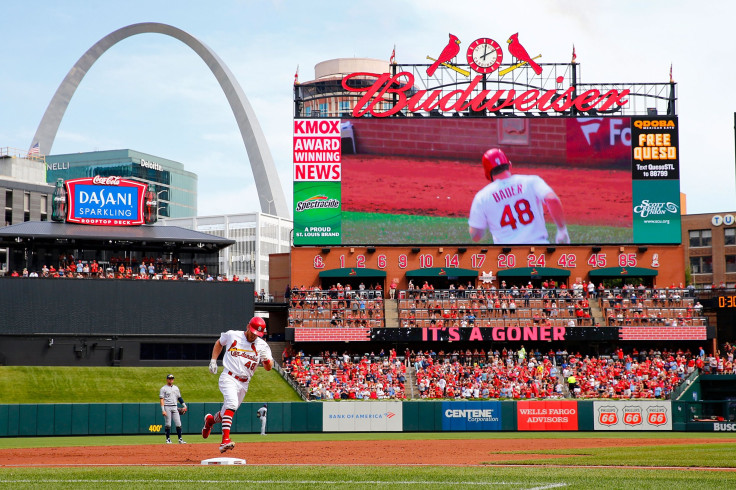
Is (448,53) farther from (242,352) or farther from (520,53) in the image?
(242,352)

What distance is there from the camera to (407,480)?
11.7m

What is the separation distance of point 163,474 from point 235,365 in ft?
10.1

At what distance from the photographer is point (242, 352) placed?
15.2 m

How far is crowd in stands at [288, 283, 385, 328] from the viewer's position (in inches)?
1848

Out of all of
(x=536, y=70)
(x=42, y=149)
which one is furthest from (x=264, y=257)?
(x=536, y=70)

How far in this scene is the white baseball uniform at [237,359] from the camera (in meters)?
15.2

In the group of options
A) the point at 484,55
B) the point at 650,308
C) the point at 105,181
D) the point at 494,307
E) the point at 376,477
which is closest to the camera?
the point at 376,477

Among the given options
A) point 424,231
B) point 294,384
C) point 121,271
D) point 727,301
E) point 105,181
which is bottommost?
point 294,384

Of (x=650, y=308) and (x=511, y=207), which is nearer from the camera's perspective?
(x=650, y=308)

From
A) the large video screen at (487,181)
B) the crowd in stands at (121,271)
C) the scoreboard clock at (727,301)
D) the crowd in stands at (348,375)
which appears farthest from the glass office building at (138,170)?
the scoreboard clock at (727,301)

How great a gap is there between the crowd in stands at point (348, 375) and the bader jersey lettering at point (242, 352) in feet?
79.8

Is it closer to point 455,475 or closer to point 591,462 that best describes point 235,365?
point 455,475

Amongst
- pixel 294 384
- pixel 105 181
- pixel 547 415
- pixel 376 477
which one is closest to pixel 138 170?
pixel 105 181

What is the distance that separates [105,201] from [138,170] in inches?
4383
